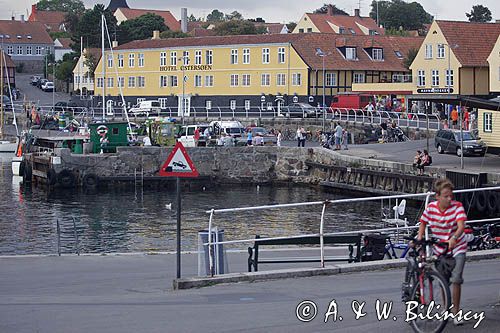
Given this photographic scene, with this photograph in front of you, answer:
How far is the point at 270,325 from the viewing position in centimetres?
1267

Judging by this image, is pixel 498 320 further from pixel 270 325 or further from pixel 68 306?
pixel 68 306

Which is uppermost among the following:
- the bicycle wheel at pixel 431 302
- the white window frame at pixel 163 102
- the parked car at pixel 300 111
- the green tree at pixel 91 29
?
the green tree at pixel 91 29

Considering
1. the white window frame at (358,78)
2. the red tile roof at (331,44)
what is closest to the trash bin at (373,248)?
the red tile roof at (331,44)

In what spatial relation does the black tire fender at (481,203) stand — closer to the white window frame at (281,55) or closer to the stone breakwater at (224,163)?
the stone breakwater at (224,163)

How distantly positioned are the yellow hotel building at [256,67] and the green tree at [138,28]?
33108mm

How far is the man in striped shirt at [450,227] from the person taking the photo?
458 inches

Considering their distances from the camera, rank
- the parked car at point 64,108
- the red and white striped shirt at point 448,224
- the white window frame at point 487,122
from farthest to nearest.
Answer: the parked car at point 64,108, the white window frame at point 487,122, the red and white striped shirt at point 448,224

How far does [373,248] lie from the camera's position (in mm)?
19000

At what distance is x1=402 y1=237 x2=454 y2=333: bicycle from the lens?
11164mm

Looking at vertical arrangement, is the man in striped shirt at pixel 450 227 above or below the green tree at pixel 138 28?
below

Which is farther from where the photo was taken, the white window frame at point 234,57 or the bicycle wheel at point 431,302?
the white window frame at point 234,57

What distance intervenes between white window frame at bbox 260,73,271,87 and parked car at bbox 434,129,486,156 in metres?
38.4

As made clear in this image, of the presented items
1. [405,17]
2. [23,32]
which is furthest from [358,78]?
[23,32]

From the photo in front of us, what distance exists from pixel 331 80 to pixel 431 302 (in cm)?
8119
